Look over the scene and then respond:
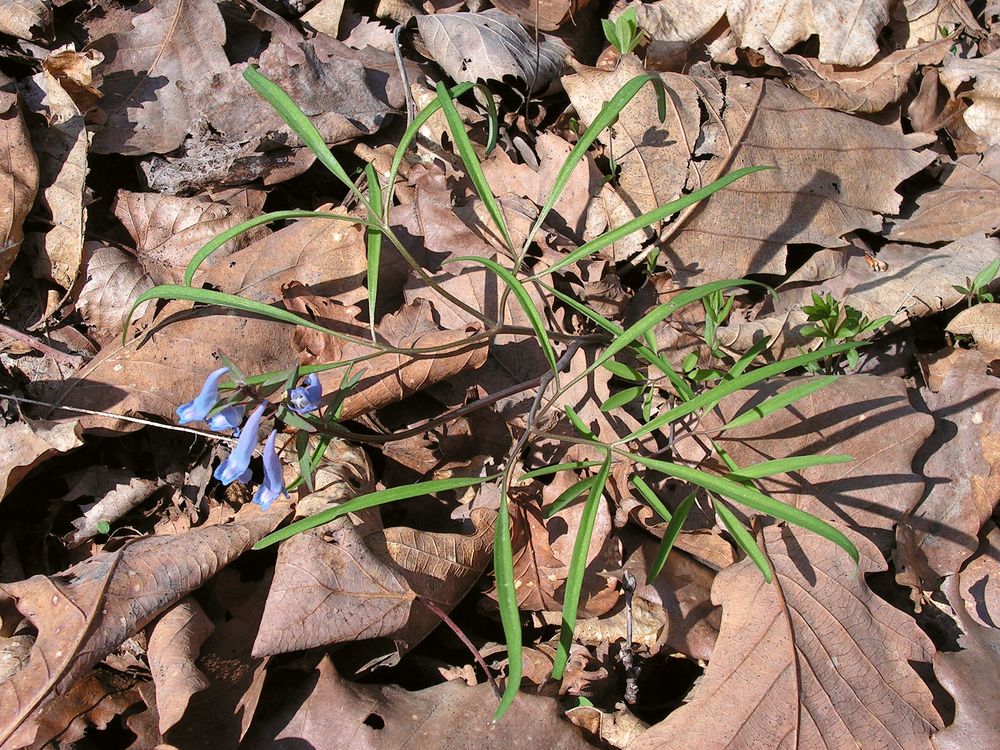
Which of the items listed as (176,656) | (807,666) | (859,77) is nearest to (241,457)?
(176,656)

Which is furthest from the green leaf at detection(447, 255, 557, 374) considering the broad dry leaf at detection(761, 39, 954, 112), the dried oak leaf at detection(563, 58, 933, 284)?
the broad dry leaf at detection(761, 39, 954, 112)

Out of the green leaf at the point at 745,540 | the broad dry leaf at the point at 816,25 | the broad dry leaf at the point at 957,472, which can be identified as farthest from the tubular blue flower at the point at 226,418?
the broad dry leaf at the point at 816,25

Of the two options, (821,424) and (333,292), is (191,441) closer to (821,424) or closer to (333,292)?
(333,292)

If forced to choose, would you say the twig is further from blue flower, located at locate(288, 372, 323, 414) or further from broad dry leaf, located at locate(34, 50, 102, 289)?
blue flower, located at locate(288, 372, 323, 414)

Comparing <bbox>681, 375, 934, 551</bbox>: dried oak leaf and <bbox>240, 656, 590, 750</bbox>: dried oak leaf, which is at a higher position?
<bbox>681, 375, 934, 551</bbox>: dried oak leaf

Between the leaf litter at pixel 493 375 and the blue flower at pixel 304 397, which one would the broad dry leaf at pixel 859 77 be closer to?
the leaf litter at pixel 493 375

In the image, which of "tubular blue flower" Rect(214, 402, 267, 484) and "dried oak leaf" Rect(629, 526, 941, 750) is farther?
"dried oak leaf" Rect(629, 526, 941, 750)
